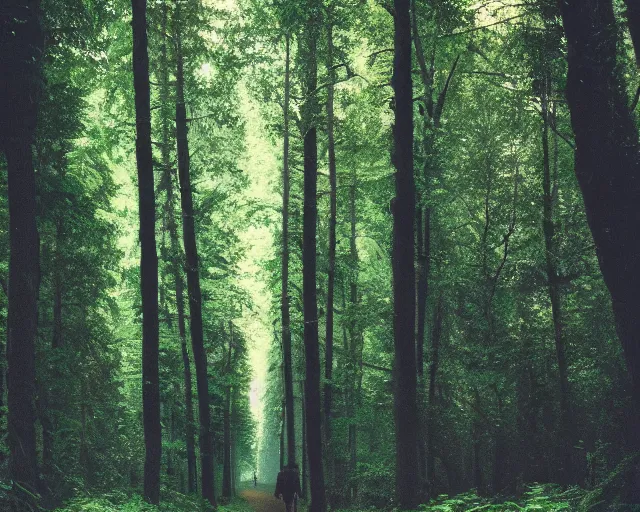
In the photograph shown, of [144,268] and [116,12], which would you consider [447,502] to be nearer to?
[144,268]

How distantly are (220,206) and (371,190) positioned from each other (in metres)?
4.96

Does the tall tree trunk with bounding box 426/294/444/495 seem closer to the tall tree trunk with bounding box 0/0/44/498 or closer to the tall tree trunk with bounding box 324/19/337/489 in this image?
the tall tree trunk with bounding box 324/19/337/489

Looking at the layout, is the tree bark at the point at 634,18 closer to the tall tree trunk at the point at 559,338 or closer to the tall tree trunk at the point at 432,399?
the tall tree trunk at the point at 559,338

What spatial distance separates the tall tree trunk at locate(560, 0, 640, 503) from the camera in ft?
22.0

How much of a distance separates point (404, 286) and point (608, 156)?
162 inches

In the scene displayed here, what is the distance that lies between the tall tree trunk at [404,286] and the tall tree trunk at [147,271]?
14.2 feet

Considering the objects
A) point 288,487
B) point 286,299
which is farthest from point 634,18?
point 286,299

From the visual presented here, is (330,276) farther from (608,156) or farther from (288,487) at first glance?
(608,156)

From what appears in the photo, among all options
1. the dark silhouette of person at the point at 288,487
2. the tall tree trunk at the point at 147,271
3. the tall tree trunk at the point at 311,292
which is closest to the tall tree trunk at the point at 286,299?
the dark silhouette of person at the point at 288,487

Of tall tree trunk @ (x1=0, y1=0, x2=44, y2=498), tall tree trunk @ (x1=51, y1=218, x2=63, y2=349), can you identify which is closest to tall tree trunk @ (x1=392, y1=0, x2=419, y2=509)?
tall tree trunk @ (x1=0, y1=0, x2=44, y2=498)

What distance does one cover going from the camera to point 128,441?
67.5ft

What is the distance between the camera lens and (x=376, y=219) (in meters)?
25.6

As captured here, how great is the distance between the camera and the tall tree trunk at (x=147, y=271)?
11281 millimetres

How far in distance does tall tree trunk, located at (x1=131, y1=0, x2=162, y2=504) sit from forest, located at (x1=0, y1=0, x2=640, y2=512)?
0.04 meters
